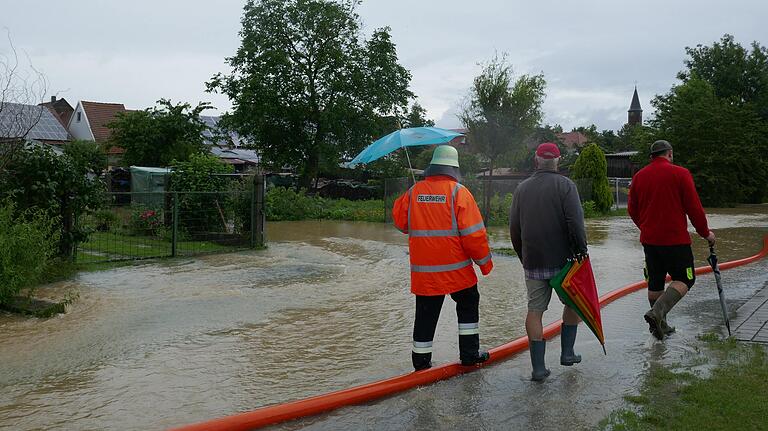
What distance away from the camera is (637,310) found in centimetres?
833

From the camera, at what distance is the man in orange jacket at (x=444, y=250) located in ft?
18.1

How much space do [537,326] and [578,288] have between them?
43cm

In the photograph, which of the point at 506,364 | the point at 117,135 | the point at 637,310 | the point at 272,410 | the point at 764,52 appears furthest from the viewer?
the point at 764,52

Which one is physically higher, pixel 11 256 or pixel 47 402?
pixel 11 256

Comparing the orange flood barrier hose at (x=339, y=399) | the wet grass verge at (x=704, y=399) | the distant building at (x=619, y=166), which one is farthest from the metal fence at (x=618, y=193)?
the orange flood barrier hose at (x=339, y=399)

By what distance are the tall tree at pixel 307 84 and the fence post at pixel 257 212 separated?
892 inches

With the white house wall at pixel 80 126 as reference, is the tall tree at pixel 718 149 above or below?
below

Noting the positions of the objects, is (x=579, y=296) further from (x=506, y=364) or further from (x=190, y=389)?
(x=190, y=389)

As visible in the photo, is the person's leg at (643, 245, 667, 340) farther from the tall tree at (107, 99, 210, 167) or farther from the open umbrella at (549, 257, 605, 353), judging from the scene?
the tall tree at (107, 99, 210, 167)

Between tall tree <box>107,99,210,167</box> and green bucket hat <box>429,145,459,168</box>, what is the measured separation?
24.1 m

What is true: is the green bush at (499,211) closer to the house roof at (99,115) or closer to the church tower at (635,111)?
the house roof at (99,115)

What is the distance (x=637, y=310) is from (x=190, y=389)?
534 centimetres

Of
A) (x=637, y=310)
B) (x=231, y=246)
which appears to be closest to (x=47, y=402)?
(x=637, y=310)

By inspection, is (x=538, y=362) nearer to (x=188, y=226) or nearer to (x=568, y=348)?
(x=568, y=348)
